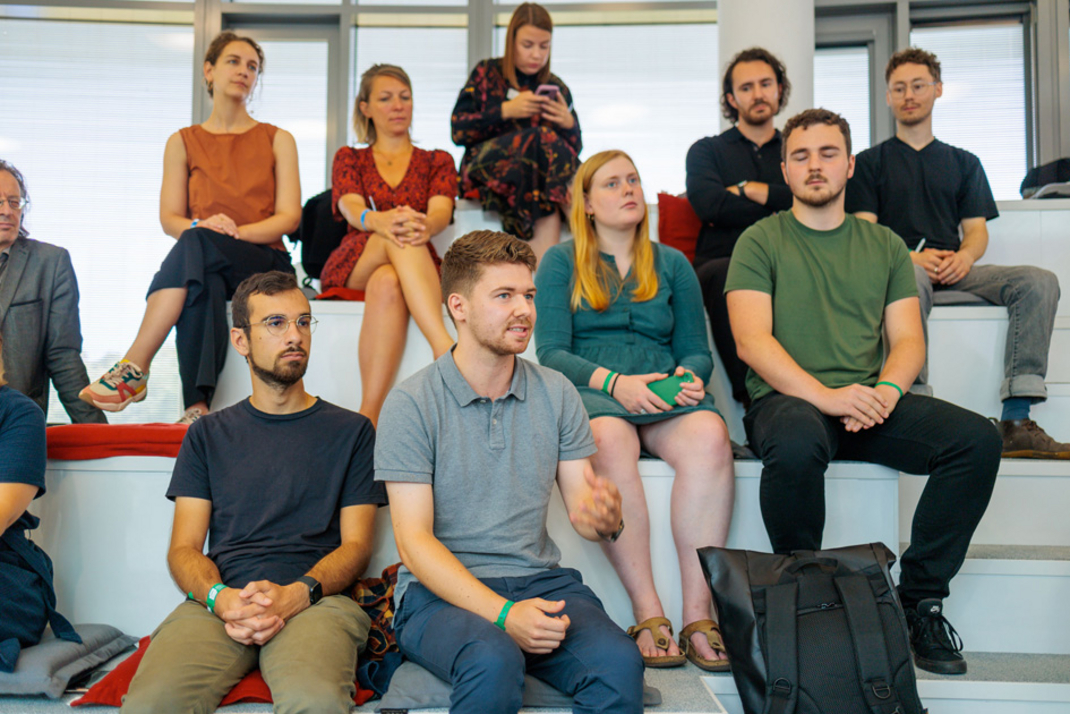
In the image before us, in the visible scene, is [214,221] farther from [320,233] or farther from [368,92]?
[368,92]

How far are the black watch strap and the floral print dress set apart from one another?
1.80 metres

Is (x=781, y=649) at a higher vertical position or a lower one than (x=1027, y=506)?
lower

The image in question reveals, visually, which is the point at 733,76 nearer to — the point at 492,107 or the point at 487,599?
the point at 492,107

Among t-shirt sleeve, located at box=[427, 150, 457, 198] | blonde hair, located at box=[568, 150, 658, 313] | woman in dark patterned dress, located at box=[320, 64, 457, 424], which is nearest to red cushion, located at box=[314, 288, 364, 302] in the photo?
woman in dark patterned dress, located at box=[320, 64, 457, 424]

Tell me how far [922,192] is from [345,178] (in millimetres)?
2115

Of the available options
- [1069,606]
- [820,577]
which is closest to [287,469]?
[820,577]

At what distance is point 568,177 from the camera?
3383 millimetres

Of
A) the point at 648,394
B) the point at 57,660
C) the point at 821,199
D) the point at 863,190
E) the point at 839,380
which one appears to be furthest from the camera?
the point at 863,190

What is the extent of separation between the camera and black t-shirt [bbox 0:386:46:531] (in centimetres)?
204

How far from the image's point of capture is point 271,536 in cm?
202

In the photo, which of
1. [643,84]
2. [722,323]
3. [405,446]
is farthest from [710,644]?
[643,84]

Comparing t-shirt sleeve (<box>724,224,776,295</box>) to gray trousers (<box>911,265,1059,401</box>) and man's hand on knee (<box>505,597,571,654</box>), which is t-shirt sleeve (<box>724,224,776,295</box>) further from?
man's hand on knee (<box>505,597,571,654</box>)

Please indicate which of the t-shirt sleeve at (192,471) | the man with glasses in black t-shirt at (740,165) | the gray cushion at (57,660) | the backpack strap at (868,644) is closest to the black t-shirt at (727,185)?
the man with glasses in black t-shirt at (740,165)

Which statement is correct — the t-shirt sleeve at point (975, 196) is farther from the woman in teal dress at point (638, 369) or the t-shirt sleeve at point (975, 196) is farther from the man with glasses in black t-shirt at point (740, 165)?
the woman in teal dress at point (638, 369)
